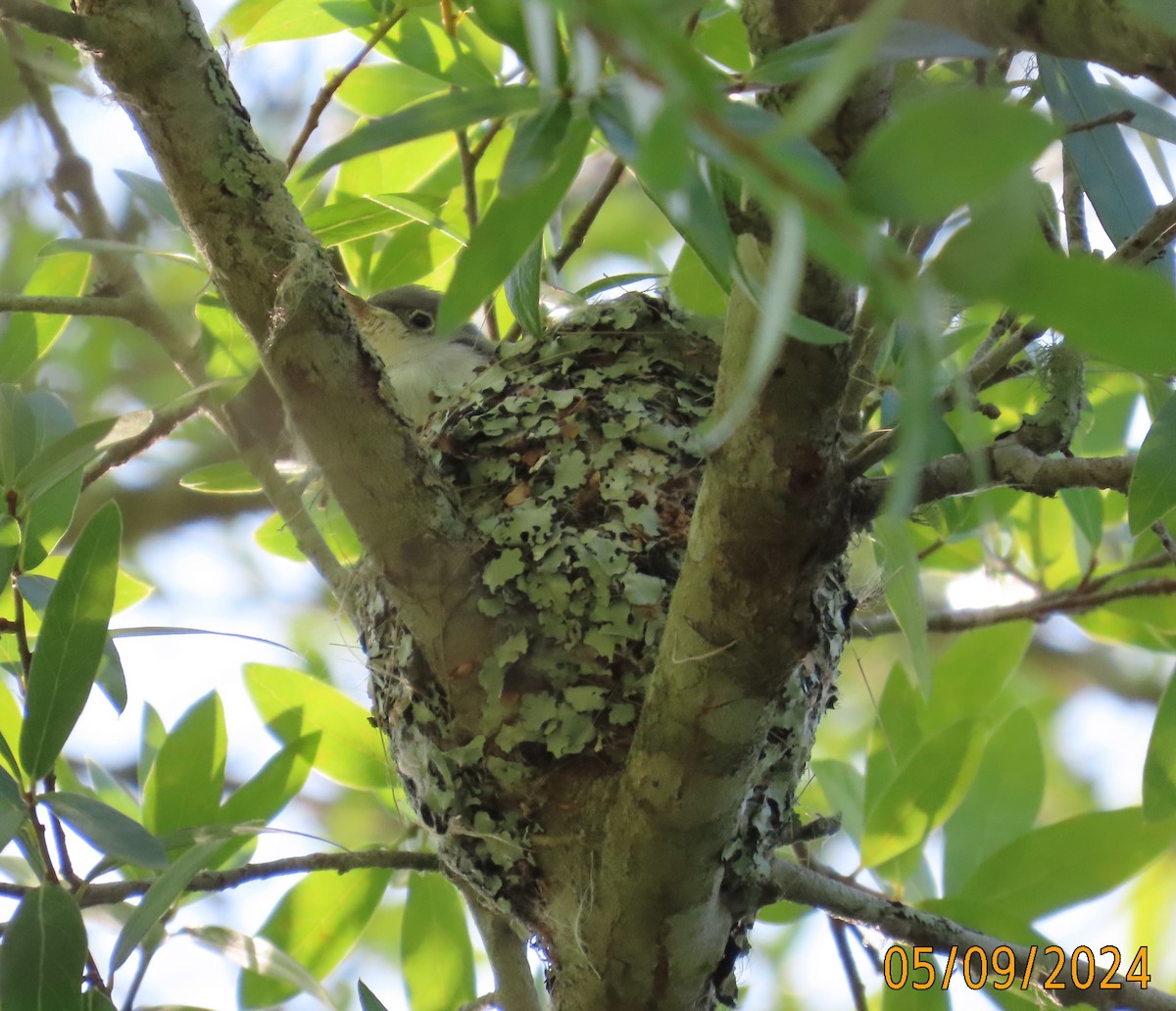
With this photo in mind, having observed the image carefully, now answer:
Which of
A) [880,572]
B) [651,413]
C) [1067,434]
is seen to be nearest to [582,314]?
[651,413]

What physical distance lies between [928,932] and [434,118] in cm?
163

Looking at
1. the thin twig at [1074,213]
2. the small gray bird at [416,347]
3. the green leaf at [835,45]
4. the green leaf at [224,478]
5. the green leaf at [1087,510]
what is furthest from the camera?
the small gray bird at [416,347]

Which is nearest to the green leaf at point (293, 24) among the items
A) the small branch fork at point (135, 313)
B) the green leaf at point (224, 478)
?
the small branch fork at point (135, 313)

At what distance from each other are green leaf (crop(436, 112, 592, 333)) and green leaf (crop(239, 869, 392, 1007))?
2.04 meters

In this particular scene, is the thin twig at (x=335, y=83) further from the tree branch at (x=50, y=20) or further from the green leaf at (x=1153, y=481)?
the green leaf at (x=1153, y=481)

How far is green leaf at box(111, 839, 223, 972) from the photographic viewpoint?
1799 millimetres

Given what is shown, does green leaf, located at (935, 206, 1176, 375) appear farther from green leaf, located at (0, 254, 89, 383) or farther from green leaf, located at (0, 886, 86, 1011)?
green leaf, located at (0, 254, 89, 383)

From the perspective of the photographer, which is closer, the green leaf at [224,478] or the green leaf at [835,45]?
the green leaf at [835,45]

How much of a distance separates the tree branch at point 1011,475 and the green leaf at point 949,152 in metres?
0.70

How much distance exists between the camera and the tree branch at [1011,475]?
1301 mm

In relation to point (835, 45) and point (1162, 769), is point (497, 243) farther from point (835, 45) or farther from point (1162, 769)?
point (1162, 769)

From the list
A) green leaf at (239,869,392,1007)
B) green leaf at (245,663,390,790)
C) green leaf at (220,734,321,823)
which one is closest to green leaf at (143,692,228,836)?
green leaf at (220,734,321,823)

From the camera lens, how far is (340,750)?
261 centimetres

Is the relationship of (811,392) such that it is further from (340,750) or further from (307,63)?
(307,63)
